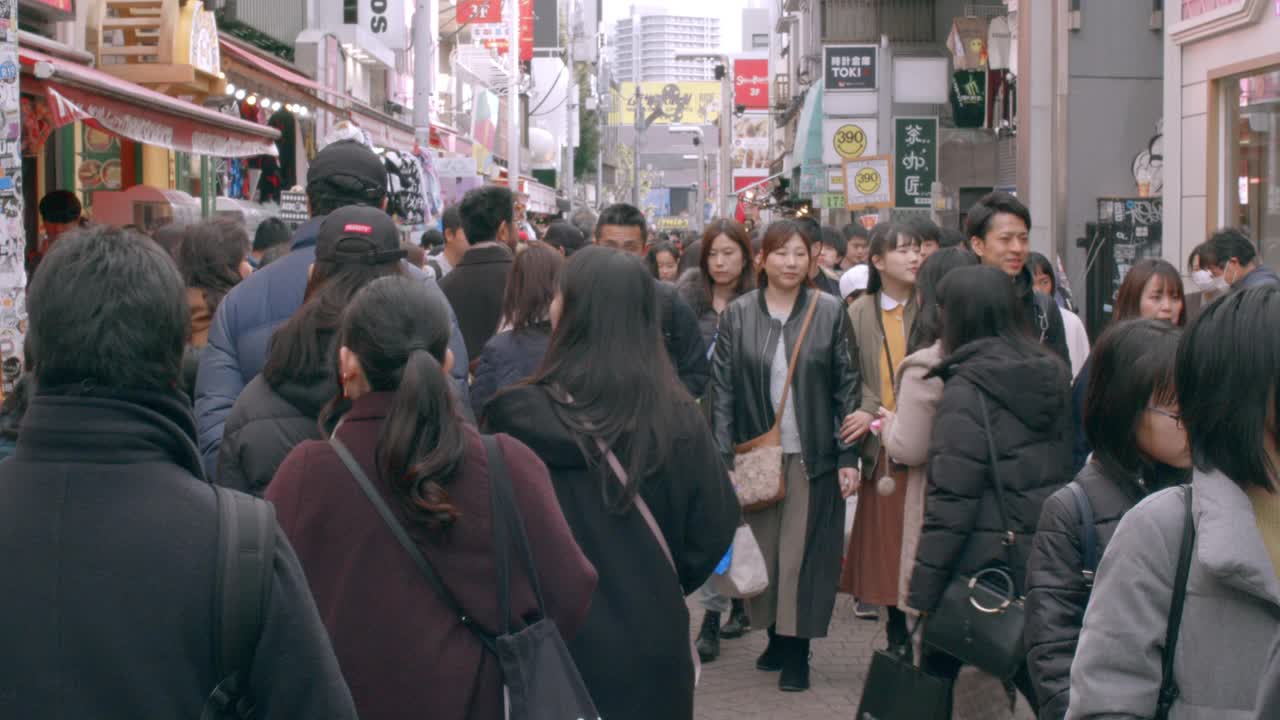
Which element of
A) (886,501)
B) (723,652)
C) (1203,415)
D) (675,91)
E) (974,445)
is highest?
(675,91)

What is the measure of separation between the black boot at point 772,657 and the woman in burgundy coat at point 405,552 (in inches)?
164

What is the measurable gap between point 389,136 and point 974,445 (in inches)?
629

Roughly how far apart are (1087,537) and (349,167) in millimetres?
2836

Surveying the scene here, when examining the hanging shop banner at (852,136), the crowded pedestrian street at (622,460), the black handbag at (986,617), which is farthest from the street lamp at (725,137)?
the black handbag at (986,617)

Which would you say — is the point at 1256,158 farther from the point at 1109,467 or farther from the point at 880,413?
the point at 1109,467

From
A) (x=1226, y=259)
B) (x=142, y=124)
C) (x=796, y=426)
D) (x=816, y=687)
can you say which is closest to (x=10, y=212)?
(x=796, y=426)

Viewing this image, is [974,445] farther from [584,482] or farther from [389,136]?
[389,136]

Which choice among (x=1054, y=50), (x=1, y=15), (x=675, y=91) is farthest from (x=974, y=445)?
(x=675, y=91)

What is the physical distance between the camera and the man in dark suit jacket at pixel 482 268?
7.02 meters

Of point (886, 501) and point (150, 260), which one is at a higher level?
point (150, 260)

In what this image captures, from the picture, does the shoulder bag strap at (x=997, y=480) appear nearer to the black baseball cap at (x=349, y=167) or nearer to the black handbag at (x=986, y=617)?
the black handbag at (x=986, y=617)

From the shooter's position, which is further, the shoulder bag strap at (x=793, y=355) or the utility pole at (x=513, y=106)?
the utility pole at (x=513, y=106)

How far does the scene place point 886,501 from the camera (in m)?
6.92

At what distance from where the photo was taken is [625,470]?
3.79 m
